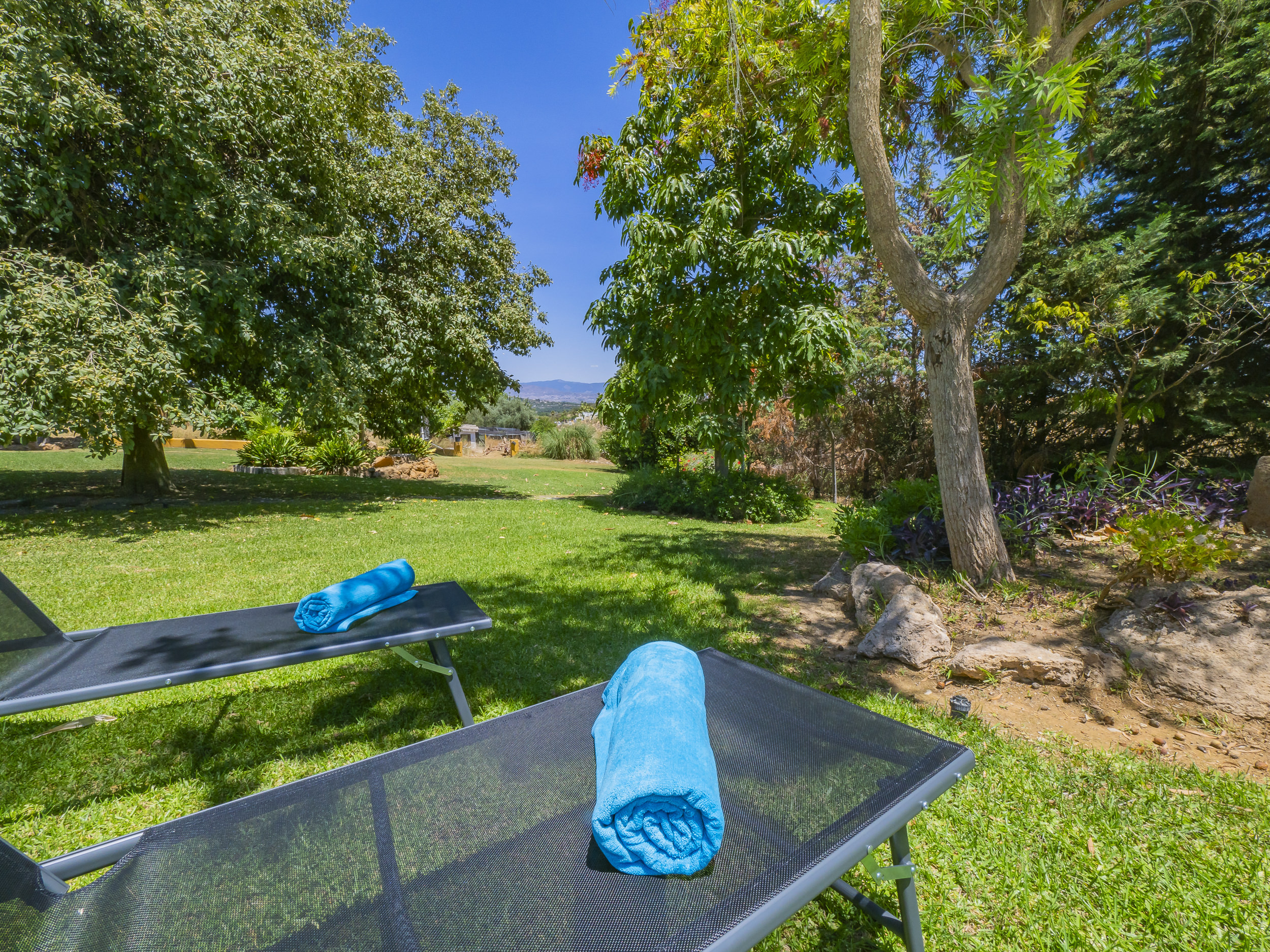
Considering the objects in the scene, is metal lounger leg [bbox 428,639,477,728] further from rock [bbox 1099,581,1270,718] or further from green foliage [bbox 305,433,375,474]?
green foliage [bbox 305,433,375,474]

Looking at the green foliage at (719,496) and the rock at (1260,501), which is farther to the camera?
the green foliage at (719,496)

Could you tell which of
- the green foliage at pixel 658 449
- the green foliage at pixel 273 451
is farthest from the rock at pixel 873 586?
the green foliage at pixel 273 451

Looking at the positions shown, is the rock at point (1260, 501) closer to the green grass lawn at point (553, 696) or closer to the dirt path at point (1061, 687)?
the dirt path at point (1061, 687)

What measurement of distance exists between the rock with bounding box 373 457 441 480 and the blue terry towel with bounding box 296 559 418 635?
13695mm

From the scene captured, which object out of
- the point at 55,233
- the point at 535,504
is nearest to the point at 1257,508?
the point at 535,504

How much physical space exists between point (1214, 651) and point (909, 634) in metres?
1.35

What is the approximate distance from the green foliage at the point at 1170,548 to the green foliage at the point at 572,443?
2135 centimetres

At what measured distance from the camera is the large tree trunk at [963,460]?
388 centimetres

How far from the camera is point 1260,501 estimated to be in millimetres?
4559

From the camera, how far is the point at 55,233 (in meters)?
6.59

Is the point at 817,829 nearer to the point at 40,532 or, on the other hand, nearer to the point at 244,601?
the point at 244,601

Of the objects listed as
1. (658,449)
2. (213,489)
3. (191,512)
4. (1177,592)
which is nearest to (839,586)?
(1177,592)

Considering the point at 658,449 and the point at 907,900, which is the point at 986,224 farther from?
the point at 658,449

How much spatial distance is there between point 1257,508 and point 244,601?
8727mm
